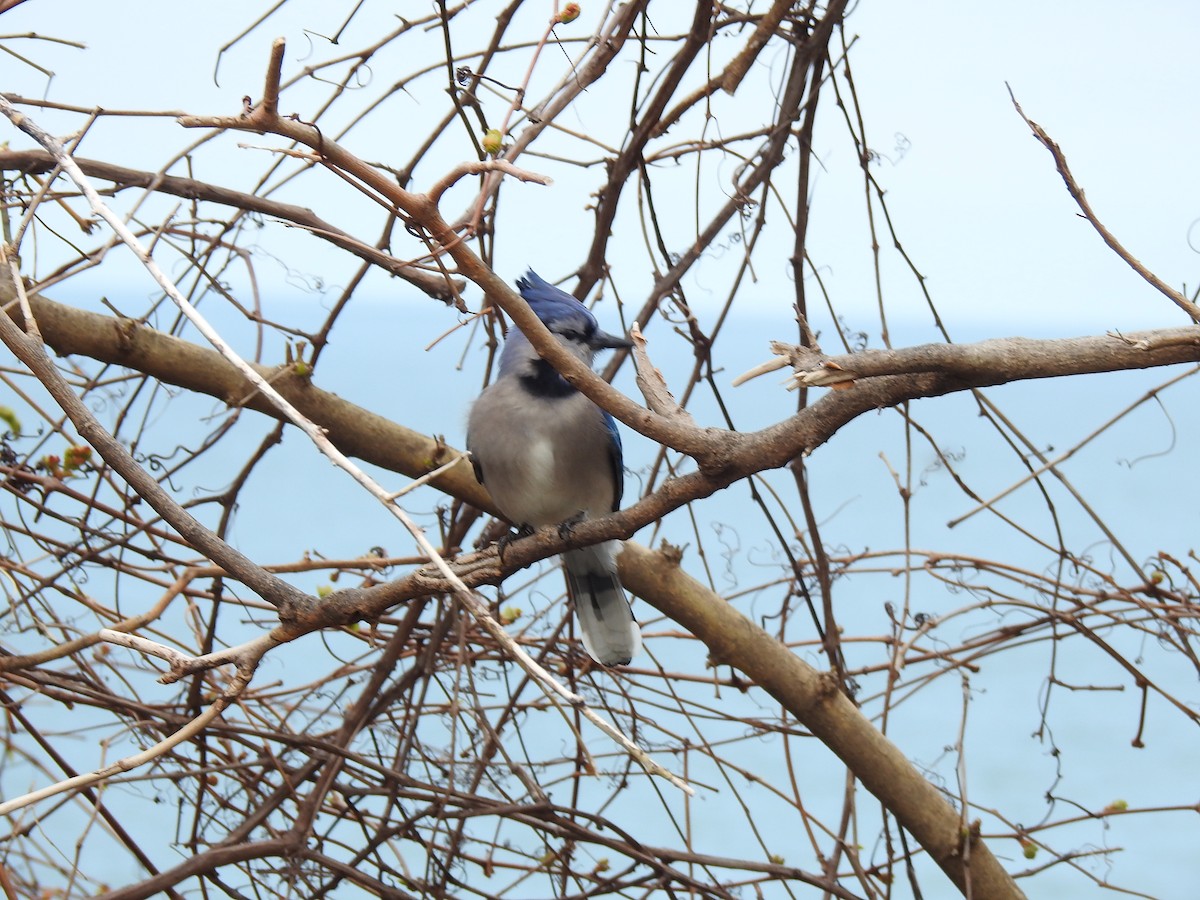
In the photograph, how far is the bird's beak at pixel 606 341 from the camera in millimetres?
2223

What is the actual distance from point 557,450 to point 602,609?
0.33 meters

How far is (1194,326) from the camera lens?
3.62 feet

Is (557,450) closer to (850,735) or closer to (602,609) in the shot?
(602,609)

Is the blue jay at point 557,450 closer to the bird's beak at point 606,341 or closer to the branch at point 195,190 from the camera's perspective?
the bird's beak at point 606,341

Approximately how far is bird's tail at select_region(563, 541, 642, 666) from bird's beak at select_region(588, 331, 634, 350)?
0.39 metres

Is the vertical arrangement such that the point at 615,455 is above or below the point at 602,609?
above

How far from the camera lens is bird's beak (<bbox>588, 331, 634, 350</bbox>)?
2223 millimetres

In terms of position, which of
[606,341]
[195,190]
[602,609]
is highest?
[606,341]

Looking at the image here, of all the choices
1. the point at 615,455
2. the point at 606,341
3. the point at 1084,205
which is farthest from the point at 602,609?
the point at 1084,205

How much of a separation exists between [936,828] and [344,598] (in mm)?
1164

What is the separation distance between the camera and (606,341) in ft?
7.32

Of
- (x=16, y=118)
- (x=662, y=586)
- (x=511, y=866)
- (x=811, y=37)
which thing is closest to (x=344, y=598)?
(x=16, y=118)

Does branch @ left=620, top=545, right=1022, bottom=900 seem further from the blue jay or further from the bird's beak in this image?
Result: the bird's beak

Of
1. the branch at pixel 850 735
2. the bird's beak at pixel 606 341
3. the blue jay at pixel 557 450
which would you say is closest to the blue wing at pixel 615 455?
the blue jay at pixel 557 450
